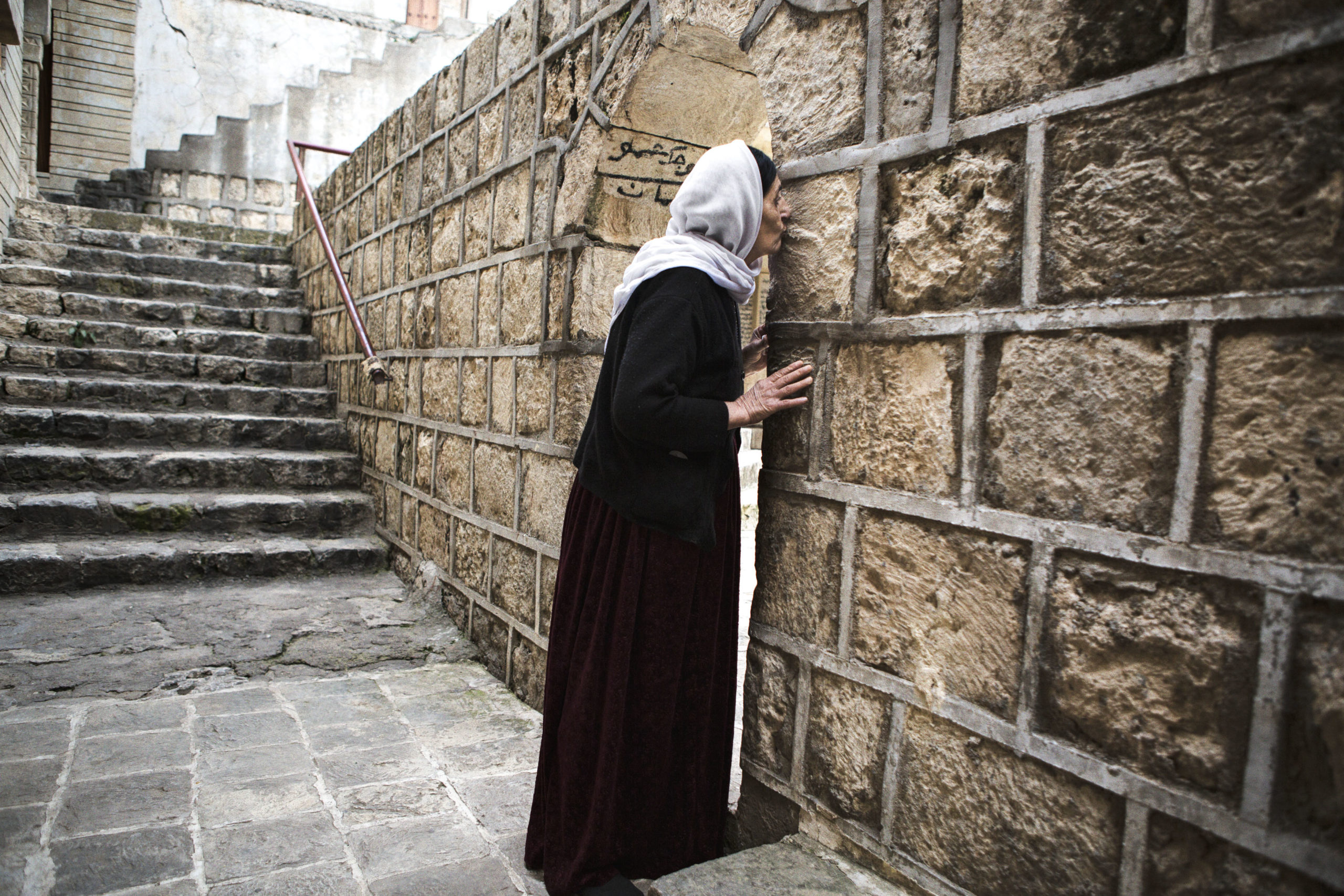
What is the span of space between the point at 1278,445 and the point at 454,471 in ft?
11.0

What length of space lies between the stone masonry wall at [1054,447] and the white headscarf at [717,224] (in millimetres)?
132

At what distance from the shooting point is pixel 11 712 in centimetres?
278

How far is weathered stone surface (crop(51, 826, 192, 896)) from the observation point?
1.88 metres

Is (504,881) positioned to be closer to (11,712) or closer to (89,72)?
(11,712)

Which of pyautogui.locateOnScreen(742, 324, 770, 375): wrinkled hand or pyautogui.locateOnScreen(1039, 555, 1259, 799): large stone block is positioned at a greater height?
pyautogui.locateOnScreen(742, 324, 770, 375): wrinkled hand

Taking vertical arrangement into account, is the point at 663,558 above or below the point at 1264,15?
below

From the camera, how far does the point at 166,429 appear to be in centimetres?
508

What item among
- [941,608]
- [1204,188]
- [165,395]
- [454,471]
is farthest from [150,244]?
[1204,188]

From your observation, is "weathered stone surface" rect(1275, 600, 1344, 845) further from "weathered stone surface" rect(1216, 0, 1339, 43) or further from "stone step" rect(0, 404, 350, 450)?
"stone step" rect(0, 404, 350, 450)

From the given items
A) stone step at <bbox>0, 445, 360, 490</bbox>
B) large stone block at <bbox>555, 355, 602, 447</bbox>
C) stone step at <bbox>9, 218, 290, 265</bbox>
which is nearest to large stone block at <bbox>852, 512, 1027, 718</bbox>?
large stone block at <bbox>555, 355, 602, 447</bbox>

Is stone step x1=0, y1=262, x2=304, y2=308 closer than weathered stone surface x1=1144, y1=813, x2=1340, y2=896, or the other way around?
weathered stone surface x1=1144, y1=813, x2=1340, y2=896

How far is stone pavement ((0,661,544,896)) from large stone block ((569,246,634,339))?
4.73ft

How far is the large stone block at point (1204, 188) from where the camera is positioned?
104cm

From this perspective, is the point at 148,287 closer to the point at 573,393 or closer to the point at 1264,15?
the point at 573,393
